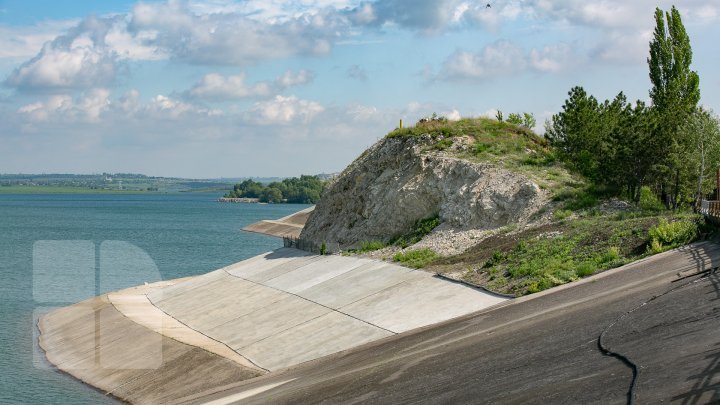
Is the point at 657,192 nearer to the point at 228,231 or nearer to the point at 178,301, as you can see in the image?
the point at 178,301

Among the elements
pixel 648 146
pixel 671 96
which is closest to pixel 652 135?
pixel 648 146

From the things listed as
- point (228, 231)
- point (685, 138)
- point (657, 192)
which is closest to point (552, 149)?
point (657, 192)

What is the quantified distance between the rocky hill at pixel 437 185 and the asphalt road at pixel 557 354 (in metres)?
15.8

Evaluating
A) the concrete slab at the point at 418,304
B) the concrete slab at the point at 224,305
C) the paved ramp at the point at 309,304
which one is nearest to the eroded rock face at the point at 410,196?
the paved ramp at the point at 309,304

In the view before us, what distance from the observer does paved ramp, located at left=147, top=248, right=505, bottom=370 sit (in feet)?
103

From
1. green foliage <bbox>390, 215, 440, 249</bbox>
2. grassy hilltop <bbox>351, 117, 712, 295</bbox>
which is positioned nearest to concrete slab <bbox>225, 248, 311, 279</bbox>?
grassy hilltop <bbox>351, 117, 712, 295</bbox>

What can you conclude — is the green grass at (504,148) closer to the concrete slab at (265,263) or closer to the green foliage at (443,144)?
the green foliage at (443,144)

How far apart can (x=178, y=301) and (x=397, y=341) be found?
22650 mm

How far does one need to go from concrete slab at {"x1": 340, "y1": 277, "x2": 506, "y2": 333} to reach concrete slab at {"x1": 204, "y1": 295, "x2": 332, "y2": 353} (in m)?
2.20

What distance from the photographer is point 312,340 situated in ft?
107

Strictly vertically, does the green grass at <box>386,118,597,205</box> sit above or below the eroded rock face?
above

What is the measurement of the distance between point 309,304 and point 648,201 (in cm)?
1655

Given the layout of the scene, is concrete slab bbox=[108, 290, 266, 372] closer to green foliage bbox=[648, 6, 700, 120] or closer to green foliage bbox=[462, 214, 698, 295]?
green foliage bbox=[462, 214, 698, 295]

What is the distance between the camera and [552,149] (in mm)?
53156
